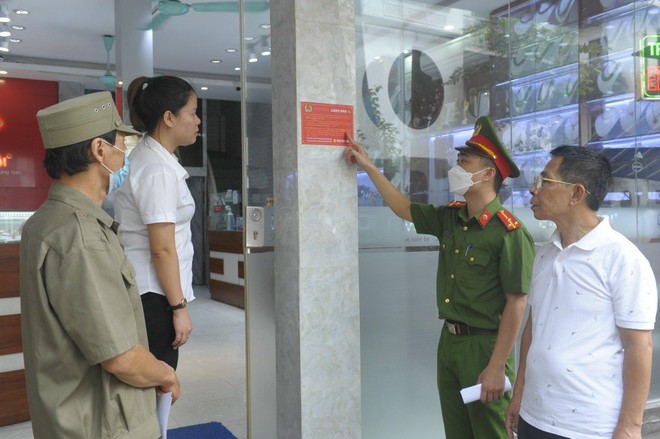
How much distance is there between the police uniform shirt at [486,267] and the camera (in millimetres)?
2115

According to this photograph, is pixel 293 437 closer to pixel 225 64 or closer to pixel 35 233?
pixel 35 233

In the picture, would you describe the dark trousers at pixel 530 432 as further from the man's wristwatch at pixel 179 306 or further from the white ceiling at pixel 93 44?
the white ceiling at pixel 93 44

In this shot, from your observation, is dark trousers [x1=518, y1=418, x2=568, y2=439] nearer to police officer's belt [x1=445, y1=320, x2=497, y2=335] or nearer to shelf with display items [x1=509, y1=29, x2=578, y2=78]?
police officer's belt [x1=445, y1=320, x2=497, y2=335]

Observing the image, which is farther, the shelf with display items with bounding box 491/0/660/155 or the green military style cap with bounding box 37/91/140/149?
the shelf with display items with bounding box 491/0/660/155

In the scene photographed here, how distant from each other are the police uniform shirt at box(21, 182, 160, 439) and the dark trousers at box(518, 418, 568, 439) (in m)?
1.06

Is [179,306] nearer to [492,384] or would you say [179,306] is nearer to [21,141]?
[492,384]

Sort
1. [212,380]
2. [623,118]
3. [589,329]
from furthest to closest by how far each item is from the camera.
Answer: [212,380] → [623,118] → [589,329]

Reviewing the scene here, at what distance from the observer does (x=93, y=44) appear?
8109mm

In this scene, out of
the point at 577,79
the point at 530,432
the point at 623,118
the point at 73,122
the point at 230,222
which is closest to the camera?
the point at 73,122

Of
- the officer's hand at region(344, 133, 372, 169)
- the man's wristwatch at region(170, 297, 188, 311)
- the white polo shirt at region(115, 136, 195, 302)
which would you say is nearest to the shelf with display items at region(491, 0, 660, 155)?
the officer's hand at region(344, 133, 372, 169)

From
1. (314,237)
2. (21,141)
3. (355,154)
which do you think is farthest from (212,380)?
(21,141)

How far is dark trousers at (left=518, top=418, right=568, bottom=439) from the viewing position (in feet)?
5.45

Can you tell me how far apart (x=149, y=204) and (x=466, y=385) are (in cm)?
126

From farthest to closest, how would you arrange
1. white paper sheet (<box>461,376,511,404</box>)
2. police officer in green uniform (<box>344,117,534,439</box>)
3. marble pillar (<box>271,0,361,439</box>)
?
1. marble pillar (<box>271,0,361,439</box>)
2. police officer in green uniform (<box>344,117,534,439</box>)
3. white paper sheet (<box>461,376,511,404</box>)
